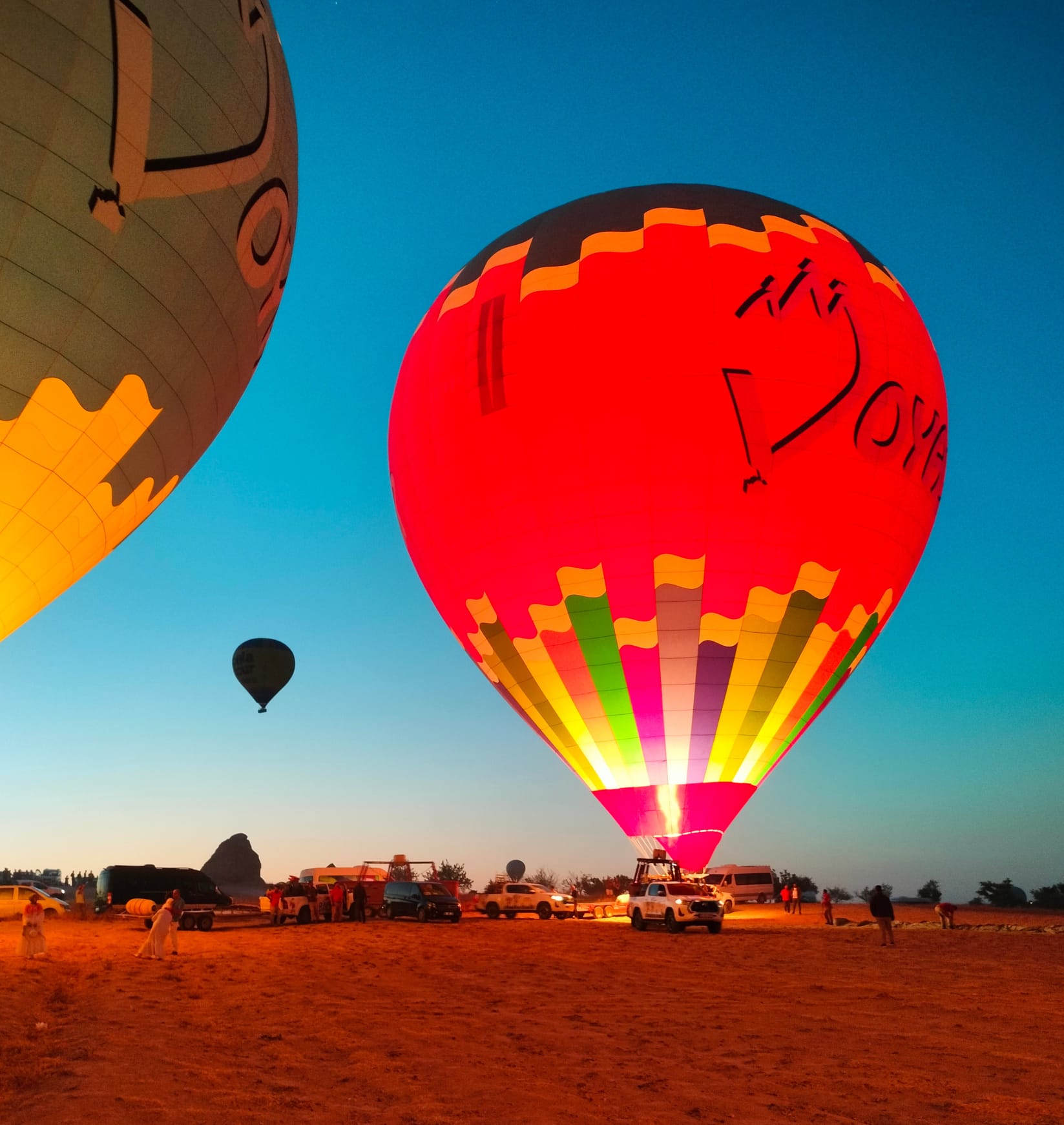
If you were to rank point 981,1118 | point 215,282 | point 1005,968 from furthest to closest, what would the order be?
1. point 1005,968
2. point 215,282
3. point 981,1118

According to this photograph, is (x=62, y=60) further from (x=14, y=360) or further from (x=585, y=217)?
(x=585, y=217)

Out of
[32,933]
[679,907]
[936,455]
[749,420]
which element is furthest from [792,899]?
[32,933]

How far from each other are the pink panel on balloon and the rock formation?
46.4 meters

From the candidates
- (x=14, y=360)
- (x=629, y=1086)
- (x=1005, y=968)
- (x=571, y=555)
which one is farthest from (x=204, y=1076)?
(x=571, y=555)

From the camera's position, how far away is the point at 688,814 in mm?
21797

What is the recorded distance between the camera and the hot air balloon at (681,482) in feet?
70.4

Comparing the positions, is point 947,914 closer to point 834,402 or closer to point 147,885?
point 834,402

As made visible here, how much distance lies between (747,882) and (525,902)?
42.2ft

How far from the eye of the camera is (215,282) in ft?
43.8

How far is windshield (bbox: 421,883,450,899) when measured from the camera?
2722cm

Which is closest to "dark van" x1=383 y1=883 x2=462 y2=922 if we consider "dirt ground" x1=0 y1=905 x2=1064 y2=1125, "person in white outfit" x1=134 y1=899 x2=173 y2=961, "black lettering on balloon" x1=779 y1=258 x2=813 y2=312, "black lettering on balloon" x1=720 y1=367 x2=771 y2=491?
"dirt ground" x1=0 y1=905 x2=1064 y2=1125

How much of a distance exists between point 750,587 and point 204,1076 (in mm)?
15921

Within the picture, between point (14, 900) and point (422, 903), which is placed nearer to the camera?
point (14, 900)

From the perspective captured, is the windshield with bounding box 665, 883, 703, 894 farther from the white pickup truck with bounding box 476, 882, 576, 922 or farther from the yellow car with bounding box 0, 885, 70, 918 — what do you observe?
the yellow car with bounding box 0, 885, 70, 918
